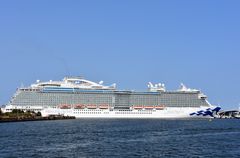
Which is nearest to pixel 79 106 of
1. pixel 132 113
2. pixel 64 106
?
pixel 64 106

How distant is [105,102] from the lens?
120 meters

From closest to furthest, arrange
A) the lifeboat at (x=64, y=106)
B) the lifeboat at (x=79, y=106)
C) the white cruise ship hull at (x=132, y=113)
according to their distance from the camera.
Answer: the white cruise ship hull at (x=132, y=113) → the lifeboat at (x=79, y=106) → the lifeboat at (x=64, y=106)

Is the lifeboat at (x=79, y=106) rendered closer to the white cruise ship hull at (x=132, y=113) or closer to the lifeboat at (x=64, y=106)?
the white cruise ship hull at (x=132, y=113)

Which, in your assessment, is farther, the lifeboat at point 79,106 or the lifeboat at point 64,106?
the lifeboat at point 64,106

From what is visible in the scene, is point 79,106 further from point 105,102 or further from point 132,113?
point 132,113

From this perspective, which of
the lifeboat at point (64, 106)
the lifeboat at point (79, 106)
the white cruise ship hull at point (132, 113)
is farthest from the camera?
the lifeboat at point (64, 106)

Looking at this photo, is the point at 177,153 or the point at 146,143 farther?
the point at 146,143

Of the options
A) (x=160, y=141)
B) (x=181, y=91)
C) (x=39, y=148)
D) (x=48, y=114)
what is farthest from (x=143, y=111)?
(x=39, y=148)

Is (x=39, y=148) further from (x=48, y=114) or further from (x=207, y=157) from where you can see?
(x=48, y=114)

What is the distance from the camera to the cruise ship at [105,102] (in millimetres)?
119312

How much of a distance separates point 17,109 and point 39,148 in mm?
81547

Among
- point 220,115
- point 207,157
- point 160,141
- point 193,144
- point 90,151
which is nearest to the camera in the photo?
point 207,157

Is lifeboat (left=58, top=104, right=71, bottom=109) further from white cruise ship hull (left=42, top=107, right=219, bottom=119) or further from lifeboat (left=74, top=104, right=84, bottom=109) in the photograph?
lifeboat (left=74, top=104, right=84, bottom=109)

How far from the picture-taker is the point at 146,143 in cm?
4353
